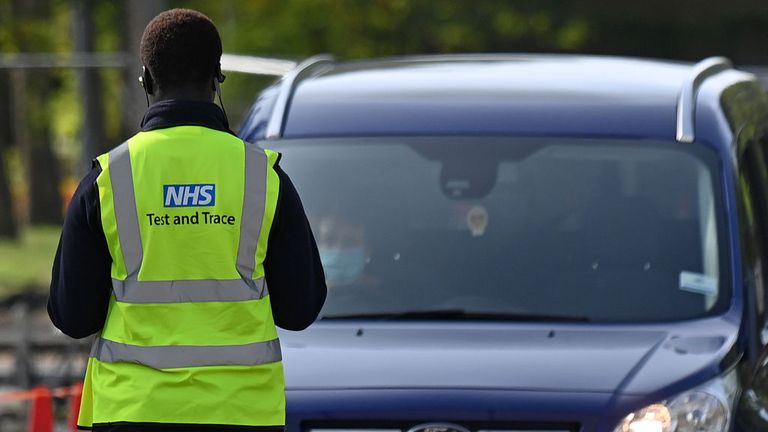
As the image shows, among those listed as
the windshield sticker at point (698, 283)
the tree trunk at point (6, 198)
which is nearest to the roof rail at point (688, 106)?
the windshield sticker at point (698, 283)

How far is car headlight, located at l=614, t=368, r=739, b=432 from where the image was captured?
4.60 m

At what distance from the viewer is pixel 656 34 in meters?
35.2

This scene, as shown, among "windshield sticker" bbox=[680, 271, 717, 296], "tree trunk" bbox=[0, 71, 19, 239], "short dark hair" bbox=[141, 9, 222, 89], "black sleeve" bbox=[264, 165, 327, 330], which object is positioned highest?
"short dark hair" bbox=[141, 9, 222, 89]

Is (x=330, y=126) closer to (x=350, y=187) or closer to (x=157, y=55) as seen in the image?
(x=350, y=187)

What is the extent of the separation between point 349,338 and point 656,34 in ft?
101

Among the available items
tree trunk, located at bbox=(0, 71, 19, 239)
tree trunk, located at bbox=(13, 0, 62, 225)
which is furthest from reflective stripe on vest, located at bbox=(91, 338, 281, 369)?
tree trunk, located at bbox=(0, 71, 19, 239)

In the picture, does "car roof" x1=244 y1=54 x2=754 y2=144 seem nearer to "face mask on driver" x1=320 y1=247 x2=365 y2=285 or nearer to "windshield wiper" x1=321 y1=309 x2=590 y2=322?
"face mask on driver" x1=320 y1=247 x2=365 y2=285

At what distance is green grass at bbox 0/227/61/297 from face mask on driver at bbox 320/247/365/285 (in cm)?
1225

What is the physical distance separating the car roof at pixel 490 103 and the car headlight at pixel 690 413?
1.18 m

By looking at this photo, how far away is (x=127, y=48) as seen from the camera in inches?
667

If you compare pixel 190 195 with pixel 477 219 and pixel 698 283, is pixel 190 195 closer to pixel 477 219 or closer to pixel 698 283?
pixel 477 219

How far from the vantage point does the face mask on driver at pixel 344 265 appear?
5555mm

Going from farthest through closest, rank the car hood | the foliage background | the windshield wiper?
the foliage background → the windshield wiper → the car hood

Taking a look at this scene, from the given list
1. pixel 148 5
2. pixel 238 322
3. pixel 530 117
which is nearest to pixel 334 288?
pixel 530 117
